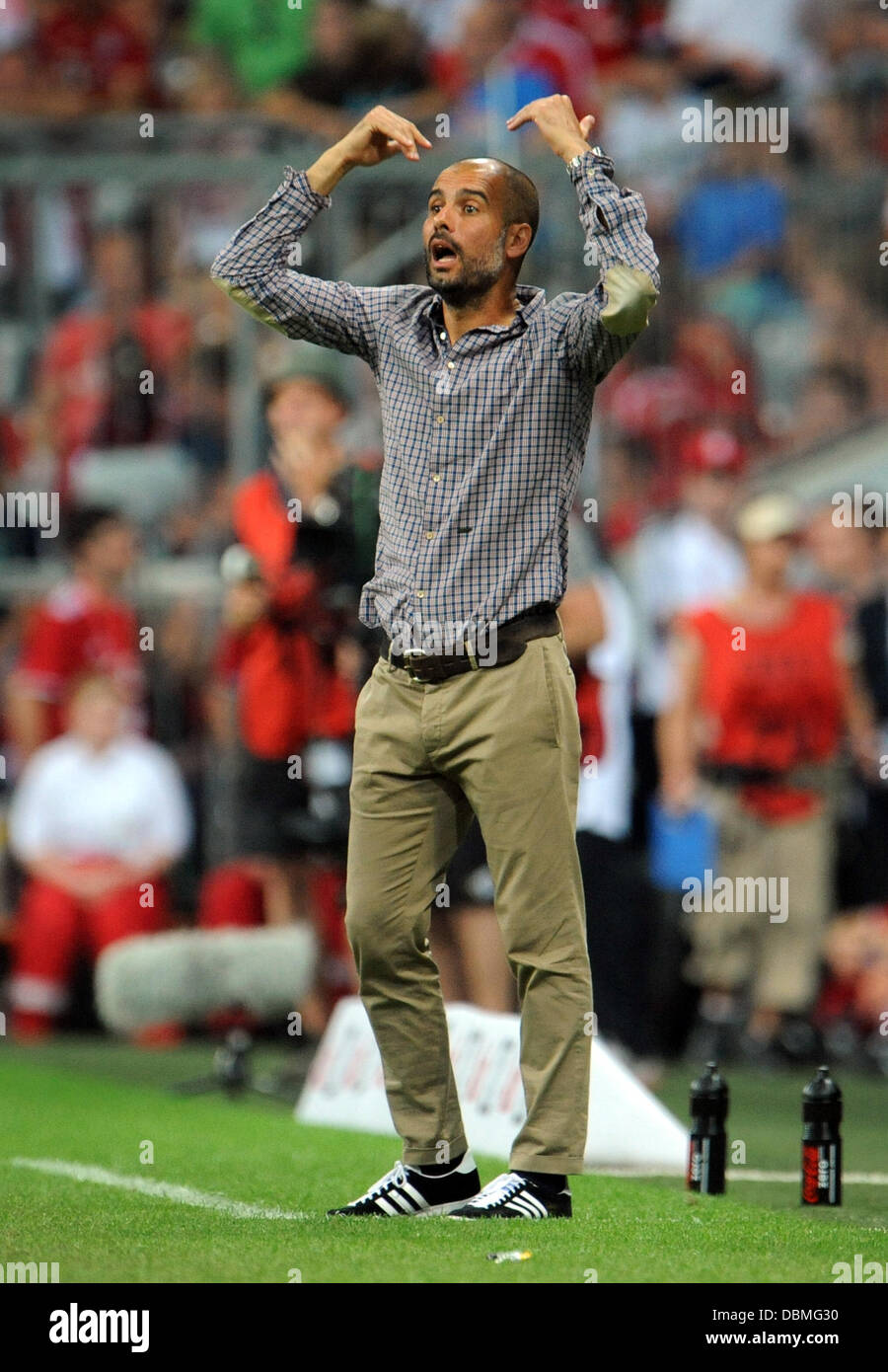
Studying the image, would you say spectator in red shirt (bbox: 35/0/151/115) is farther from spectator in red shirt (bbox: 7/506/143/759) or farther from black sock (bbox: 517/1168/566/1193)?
black sock (bbox: 517/1168/566/1193)

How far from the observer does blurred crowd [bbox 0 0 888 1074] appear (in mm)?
9203

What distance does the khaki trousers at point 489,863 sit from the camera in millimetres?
5199

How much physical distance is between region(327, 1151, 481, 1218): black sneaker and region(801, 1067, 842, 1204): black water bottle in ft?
3.33

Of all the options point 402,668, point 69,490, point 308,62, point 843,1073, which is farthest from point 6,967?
point 402,668

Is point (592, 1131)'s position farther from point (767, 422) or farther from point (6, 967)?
point (767, 422)

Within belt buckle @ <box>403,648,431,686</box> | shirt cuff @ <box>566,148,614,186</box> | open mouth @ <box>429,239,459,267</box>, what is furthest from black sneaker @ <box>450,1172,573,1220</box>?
shirt cuff @ <box>566,148,614,186</box>

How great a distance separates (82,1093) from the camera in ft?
29.5

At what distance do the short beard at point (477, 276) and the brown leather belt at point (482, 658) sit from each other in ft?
2.44

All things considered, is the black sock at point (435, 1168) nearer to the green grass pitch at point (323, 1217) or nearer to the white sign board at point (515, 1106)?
the green grass pitch at point (323, 1217)

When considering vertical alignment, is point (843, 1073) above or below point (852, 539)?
below

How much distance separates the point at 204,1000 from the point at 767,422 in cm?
545

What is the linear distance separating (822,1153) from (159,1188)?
1774mm

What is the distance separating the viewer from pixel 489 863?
523 centimetres
